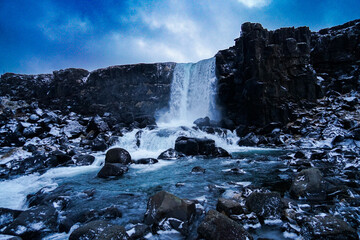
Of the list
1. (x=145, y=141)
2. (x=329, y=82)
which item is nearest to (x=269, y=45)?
(x=329, y=82)

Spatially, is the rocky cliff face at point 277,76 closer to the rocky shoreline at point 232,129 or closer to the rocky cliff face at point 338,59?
the rocky cliff face at point 338,59

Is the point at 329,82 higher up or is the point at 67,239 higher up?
the point at 329,82

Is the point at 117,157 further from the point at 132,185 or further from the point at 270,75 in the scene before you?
the point at 270,75

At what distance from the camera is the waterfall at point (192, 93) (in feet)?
98.0

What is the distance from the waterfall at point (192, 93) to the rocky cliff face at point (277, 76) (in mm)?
2353

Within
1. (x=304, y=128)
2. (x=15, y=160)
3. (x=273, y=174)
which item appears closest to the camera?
(x=273, y=174)

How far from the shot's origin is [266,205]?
194 inches

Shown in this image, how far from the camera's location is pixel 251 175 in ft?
30.1

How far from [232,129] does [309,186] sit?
18.2 metres

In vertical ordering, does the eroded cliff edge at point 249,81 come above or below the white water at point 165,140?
above

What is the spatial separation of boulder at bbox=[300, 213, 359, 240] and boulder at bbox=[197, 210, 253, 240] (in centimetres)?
125

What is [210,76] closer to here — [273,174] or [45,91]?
[273,174]

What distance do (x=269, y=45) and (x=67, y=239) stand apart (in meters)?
26.2

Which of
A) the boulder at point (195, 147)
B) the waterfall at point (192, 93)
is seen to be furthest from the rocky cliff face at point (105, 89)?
the boulder at point (195, 147)
